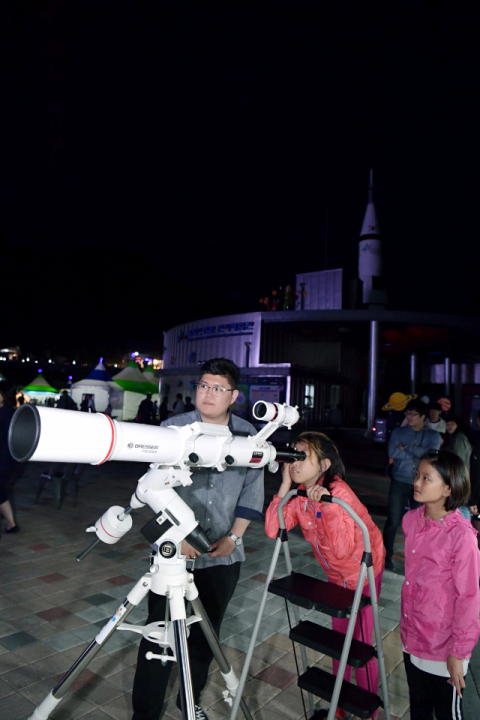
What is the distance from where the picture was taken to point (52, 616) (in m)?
3.92

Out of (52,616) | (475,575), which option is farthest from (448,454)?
(52,616)

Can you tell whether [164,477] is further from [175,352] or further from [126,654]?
[175,352]

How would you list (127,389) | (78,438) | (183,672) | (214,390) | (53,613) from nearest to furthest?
(78,438)
(183,672)
(214,390)
(53,613)
(127,389)

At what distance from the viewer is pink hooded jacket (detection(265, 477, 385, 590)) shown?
2447 mm

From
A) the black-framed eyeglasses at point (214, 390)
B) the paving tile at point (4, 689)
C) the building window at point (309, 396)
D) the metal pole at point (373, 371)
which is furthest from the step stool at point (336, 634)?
the building window at point (309, 396)

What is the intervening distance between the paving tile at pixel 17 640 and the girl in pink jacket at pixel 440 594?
2761mm

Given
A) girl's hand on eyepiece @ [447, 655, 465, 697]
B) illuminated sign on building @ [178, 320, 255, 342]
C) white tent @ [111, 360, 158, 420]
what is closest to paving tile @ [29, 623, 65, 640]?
girl's hand on eyepiece @ [447, 655, 465, 697]

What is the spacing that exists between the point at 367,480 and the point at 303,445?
34.3 feet

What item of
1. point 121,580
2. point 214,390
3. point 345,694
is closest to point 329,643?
point 345,694

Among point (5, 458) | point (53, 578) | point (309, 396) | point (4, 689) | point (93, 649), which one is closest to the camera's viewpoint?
point (93, 649)

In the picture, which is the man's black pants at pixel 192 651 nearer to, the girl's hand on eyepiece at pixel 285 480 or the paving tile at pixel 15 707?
the girl's hand on eyepiece at pixel 285 480

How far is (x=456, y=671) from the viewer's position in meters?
2.17

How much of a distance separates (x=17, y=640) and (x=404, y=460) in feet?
14.4

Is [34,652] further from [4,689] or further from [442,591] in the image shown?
[442,591]
